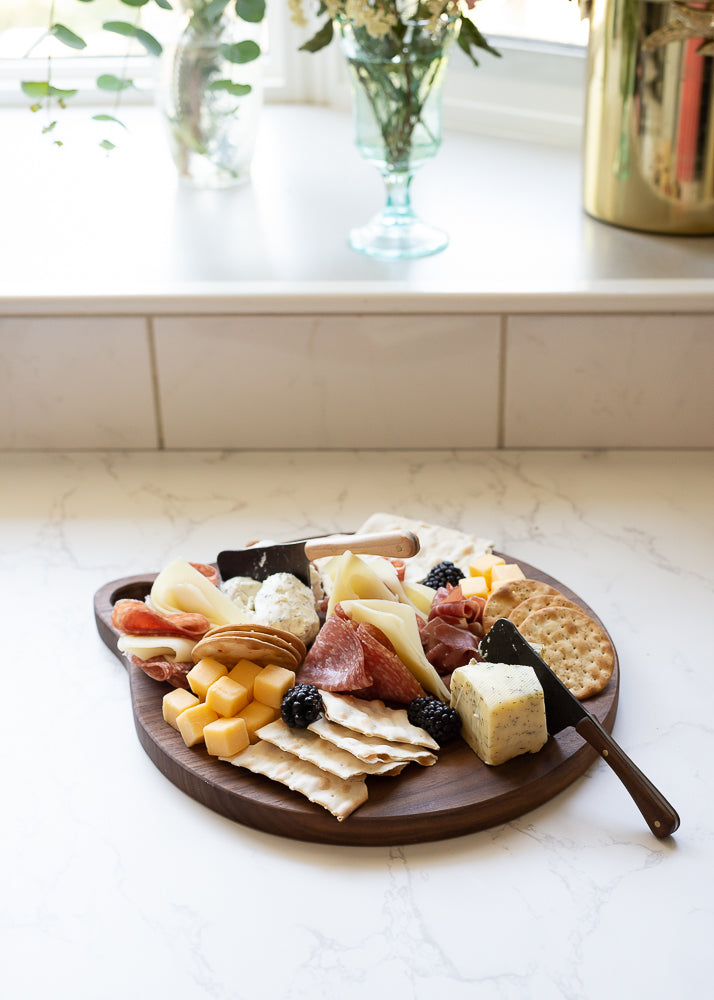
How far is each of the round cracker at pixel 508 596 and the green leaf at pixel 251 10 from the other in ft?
2.40

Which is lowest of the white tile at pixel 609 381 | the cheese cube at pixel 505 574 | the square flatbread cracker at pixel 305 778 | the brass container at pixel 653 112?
the square flatbread cracker at pixel 305 778

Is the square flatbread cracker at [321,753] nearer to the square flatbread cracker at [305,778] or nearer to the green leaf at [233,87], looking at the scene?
the square flatbread cracker at [305,778]

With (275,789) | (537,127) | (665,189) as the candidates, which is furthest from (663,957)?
(537,127)

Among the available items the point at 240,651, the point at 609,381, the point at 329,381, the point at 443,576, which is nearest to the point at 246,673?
the point at 240,651

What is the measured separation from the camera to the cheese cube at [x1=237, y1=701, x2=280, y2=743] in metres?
0.88

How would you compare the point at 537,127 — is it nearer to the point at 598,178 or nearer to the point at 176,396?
the point at 598,178

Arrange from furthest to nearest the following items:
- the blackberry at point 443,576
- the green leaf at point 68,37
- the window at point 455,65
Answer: the window at point 455,65, the green leaf at point 68,37, the blackberry at point 443,576

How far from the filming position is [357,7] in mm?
1188

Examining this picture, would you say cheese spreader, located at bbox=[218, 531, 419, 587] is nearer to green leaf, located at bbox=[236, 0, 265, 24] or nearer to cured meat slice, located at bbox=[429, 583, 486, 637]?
cured meat slice, located at bbox=[429, 583, 486, 637]

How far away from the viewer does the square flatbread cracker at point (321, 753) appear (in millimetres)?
830

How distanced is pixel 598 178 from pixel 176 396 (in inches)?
24.9

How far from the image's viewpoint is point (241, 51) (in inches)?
55.4

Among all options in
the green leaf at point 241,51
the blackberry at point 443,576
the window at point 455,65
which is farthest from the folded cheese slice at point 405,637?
the window at point 455,65

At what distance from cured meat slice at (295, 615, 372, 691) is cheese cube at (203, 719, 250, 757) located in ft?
0.26
